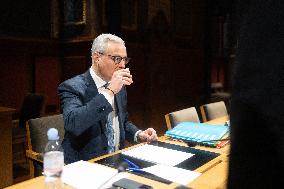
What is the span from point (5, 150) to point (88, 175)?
2.25m

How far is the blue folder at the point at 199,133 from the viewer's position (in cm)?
193

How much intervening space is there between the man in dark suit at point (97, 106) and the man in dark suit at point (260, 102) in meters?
1.43

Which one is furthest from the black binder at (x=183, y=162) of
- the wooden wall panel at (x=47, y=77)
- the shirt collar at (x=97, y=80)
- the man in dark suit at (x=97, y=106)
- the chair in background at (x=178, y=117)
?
the wooden wall panel at (x=47, y=77)

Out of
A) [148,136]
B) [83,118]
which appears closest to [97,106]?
[83,118]

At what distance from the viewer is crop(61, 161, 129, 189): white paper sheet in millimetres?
1235

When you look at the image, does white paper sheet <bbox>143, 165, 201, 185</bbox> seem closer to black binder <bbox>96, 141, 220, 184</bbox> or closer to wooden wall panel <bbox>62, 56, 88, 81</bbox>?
black binder <bbox>96, 141, 220, 184</bbox>

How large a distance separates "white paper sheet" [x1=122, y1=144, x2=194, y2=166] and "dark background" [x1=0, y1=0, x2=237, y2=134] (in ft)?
10.7

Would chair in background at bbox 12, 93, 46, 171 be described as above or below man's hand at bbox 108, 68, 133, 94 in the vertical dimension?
below

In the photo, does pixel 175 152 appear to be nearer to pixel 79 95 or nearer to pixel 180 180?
pixel 180 180

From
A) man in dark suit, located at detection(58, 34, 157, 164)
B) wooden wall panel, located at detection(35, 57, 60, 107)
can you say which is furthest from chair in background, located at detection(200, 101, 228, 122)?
wooden wall panel, located at detection(35, 57, 60, 107)

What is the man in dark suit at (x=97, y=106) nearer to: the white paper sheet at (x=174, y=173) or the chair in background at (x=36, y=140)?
the chair in background at (x=36, y=140)

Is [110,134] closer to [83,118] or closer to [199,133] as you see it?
[83,118]

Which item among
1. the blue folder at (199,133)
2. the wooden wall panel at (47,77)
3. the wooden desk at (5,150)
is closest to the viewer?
the blue folder at (199,133)

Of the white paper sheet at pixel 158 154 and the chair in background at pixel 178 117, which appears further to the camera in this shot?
the chair in background at pixel 178 117
